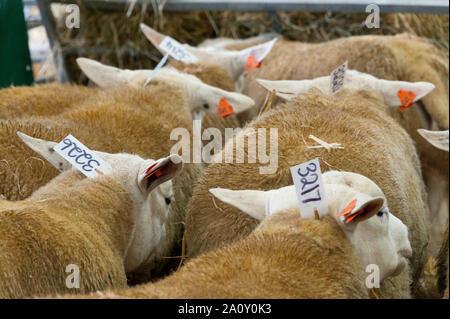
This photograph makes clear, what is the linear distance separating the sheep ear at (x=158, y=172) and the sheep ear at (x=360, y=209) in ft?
2.31

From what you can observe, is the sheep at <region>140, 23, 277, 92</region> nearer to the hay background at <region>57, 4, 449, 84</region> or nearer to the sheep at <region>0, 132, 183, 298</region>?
the hay background at <region>57, 4, 449, 84</region>

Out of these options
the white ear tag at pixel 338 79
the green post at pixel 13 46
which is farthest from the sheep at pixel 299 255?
the green post at pixel 13 46

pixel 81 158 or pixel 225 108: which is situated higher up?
pixel 81 158

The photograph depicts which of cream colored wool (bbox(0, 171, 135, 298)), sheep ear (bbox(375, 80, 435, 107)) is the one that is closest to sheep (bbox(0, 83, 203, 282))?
cream colored wool (bbox(0, 171, 135, 298))

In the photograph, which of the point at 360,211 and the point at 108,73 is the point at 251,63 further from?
the point at 360,211

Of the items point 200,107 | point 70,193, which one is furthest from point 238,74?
point 70,193

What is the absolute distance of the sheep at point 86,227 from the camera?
2.25m

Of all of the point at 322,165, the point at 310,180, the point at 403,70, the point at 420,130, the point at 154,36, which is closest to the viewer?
the point at 310,180

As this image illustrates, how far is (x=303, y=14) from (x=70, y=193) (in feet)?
13.0

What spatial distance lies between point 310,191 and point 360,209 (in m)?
0.17

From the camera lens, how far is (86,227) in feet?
8.22

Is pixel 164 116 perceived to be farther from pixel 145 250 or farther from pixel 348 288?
pixel 348 288

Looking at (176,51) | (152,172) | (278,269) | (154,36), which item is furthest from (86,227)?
(154,36)

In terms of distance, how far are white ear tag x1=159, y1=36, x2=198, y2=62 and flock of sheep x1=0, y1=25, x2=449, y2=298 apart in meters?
0.06
